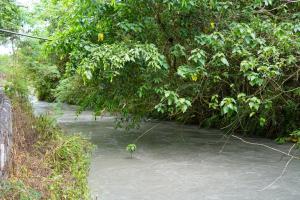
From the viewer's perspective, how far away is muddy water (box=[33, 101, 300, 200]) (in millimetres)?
4359

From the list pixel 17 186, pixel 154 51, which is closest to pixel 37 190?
pixel 17 186

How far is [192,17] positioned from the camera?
20.5ft


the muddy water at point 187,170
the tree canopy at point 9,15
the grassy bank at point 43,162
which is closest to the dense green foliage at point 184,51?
the muddy water at point 187,170

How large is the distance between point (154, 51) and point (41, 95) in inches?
612

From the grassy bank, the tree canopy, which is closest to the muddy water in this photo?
the grassy bank

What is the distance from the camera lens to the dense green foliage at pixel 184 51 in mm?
5242

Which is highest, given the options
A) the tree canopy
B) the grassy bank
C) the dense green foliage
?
Answer: the tree canopy

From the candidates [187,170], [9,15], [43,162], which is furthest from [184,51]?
[9,15]

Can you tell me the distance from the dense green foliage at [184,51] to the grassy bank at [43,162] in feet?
3.12

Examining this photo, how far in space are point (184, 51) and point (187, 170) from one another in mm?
1815

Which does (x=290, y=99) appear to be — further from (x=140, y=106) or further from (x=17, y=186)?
(x=17, y=186)

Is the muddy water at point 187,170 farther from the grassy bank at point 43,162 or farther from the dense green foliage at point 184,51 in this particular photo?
the dense green foliage at point 184,51

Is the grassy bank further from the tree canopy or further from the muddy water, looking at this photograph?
the tree canopy

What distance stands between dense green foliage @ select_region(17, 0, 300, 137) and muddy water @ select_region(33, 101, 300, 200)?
65cm
